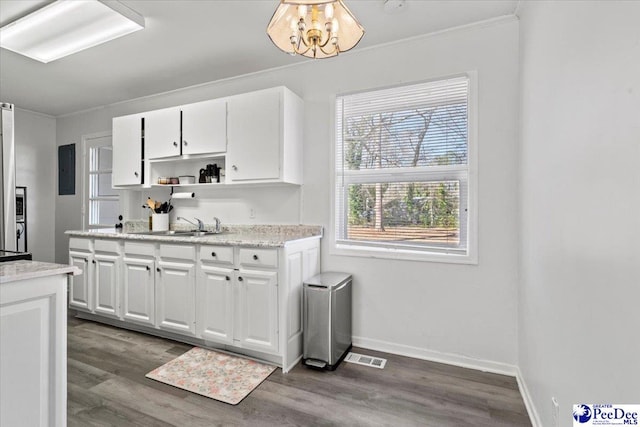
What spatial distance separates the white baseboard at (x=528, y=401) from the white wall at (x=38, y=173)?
20.2ft

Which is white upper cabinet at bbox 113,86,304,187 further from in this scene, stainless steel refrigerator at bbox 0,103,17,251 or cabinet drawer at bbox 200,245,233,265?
stainless steel refrigerator at bbox 0,103,17,251

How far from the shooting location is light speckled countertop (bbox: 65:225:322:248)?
247cm

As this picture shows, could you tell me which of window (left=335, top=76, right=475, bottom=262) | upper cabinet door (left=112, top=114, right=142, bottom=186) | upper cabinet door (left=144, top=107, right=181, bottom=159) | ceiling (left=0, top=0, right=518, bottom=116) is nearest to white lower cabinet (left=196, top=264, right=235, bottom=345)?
window (left=335, top=76, right=475, bottom=262)

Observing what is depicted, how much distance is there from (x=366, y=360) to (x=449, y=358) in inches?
26.1

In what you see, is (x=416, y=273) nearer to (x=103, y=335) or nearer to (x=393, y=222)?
(x=393, y=222)

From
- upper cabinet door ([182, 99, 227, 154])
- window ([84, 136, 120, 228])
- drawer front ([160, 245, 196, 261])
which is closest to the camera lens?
drawer front ([160, 245, 196, 261])

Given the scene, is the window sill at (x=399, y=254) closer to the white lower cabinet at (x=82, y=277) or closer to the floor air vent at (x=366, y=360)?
the floor air vent at (x=366, y=360)

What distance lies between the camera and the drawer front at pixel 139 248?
2.91m

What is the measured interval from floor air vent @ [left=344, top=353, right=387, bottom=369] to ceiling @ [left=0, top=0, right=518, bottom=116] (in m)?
2.69

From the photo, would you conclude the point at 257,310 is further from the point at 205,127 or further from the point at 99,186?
the point at 99,186

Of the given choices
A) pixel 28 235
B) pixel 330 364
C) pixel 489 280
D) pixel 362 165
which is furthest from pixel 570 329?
pixel 28 235

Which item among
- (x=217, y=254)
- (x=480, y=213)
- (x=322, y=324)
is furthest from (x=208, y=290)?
(x=480, y=213)

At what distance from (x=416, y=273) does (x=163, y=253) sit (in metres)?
2.27

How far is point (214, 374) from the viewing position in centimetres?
229
